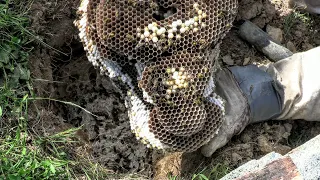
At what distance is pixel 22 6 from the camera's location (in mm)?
2564

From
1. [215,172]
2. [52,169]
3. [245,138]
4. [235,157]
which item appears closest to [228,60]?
[245,138]

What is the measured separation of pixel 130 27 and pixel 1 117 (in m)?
0.90

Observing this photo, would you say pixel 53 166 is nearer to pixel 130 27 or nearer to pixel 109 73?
pixel 109 73

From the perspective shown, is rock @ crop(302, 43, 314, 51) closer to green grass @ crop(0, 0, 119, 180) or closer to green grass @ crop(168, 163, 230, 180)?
green grass @ crop(168, 163, 230, 180)

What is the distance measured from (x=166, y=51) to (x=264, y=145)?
3.17ft

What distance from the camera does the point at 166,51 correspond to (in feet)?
7.44

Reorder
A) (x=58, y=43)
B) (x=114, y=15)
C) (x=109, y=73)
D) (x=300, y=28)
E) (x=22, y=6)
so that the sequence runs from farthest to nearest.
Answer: (x=300, y=28)
(x=58, y=43)
(x=22, y=6)
(x=109, y=73)
(x=114, y=15)

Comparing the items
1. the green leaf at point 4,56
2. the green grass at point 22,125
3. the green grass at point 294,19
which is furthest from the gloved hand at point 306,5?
the green leaf at point 4,56

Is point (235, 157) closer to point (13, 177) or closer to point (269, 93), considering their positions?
point (269, 93)

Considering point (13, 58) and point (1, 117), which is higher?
point (13, 58)

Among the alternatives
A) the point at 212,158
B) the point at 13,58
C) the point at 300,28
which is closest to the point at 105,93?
the point at 13,58

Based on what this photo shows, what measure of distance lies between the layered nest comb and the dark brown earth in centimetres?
40

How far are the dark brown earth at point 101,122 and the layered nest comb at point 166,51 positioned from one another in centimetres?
40

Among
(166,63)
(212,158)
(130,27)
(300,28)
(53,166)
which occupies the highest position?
(130,27)
